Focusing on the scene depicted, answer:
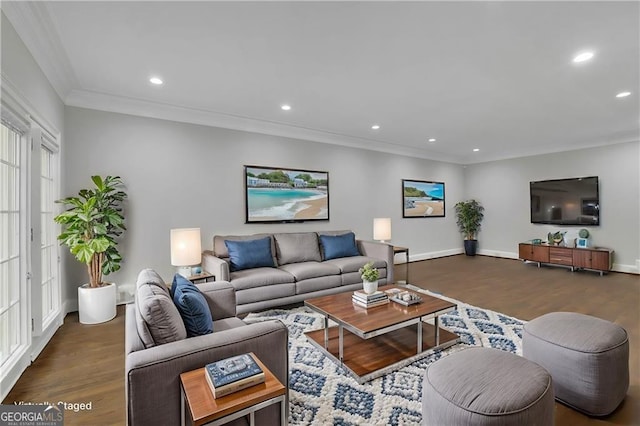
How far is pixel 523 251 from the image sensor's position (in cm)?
650

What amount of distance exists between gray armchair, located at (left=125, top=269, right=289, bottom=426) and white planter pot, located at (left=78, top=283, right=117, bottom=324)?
1.88 meters

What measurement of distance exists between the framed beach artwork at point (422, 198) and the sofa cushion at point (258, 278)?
3.77 m

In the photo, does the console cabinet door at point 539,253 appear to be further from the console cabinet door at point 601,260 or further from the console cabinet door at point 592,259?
the console cabinet door at point 601,260

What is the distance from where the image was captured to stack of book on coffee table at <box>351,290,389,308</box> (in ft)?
8.89

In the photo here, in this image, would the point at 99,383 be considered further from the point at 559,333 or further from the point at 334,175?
the point at 334,175

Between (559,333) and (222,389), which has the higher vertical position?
(222,389)

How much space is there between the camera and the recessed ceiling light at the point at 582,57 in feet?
8.76

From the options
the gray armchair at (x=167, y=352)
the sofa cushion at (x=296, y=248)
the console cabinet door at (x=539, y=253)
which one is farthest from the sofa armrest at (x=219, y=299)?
the console cabinet door at (x=539, y=253)

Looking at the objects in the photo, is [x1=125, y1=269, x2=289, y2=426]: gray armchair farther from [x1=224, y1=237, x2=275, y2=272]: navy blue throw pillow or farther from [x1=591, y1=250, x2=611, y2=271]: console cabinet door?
[x1=591, y1=250, x2=611, y2=271]: console cabinet door

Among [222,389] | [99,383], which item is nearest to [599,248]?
[222,389]

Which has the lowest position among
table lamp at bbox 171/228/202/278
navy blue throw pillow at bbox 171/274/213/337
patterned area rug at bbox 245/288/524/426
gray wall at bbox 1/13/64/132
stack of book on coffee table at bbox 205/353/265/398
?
patterned area rug at bbox 245/288/524/426

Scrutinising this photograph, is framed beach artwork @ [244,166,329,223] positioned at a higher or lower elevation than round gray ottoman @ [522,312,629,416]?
higher

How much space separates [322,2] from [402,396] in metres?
2.72

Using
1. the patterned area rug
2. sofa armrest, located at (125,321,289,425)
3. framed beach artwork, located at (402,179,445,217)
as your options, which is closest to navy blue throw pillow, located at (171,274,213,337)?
sofa armrest, located at (125,321,289,425)
